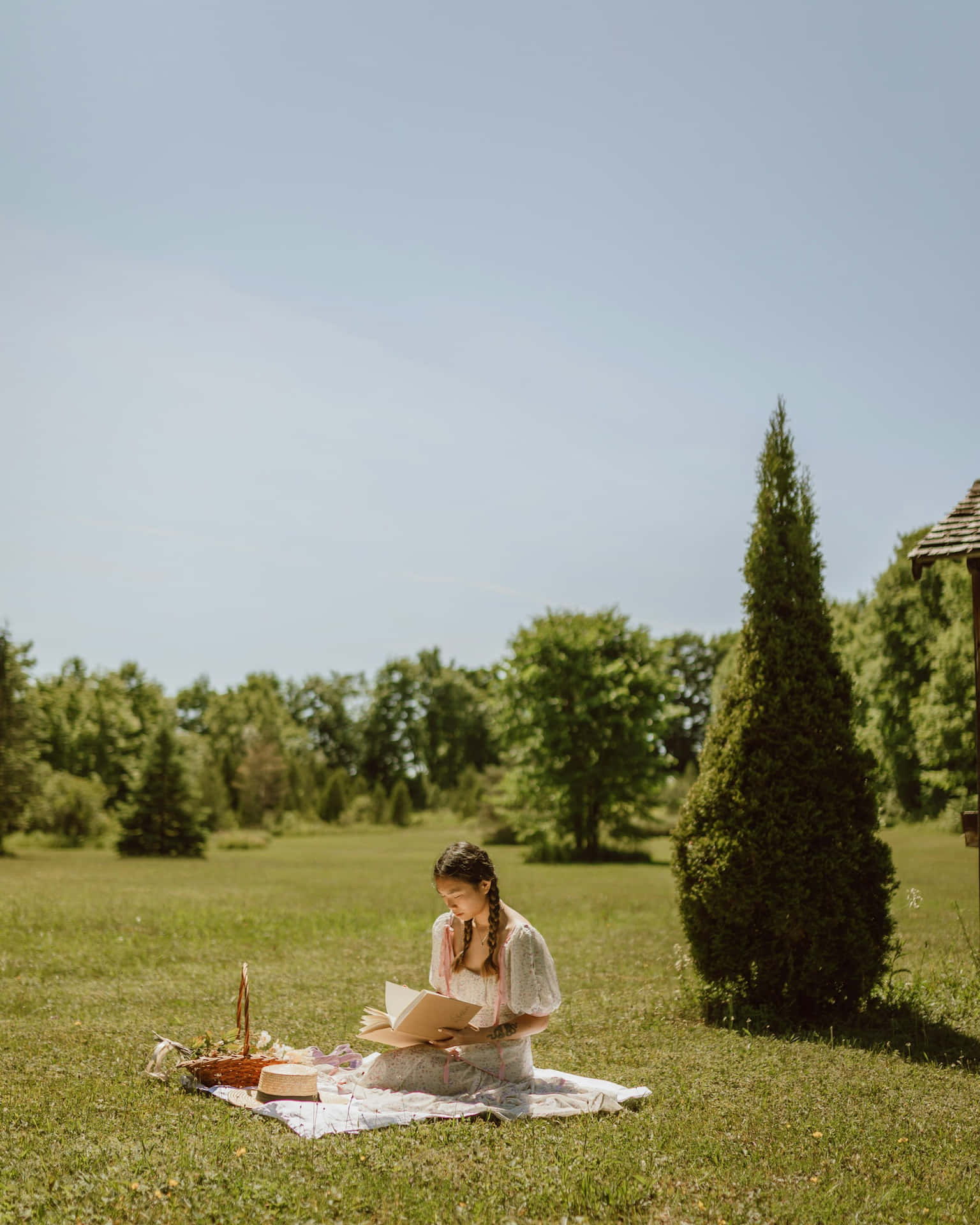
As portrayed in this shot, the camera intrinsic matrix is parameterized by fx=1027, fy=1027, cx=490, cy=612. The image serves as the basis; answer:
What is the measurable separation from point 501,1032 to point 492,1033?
2.1 inches

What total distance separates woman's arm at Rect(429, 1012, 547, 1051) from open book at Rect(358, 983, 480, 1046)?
0.05 meters

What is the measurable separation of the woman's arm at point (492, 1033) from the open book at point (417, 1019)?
54mm

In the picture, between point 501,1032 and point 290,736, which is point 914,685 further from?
point 290,736

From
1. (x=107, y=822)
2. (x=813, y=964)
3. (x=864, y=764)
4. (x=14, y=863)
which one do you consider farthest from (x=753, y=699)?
(x=107, y=822)

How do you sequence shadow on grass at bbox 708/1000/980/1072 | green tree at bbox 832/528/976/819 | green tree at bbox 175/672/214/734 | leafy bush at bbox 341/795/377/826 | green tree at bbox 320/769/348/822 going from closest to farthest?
shadow on grass at bbox 708/1000/980/1072 → green tree at bbox 832/528/976/819 → leafy bush at bbox 341/795/377/826 → green tree at bbox 320/769/348/822 → green tree at bbox 175/672/214/734

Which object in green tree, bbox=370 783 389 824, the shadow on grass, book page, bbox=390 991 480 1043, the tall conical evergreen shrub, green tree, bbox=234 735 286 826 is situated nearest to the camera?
book page, bbox=390 991 480 1043

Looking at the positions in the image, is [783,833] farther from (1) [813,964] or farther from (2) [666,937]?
(2) [666,937]

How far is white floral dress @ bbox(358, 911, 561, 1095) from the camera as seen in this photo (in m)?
6.15

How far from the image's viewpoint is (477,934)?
6492 mm

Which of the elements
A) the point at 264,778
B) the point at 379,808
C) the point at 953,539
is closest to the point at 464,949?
the point at 953,539

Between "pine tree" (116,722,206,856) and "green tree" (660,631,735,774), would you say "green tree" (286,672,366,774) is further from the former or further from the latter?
"pine tree" (116,722,206,856)

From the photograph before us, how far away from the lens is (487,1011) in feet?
20.8

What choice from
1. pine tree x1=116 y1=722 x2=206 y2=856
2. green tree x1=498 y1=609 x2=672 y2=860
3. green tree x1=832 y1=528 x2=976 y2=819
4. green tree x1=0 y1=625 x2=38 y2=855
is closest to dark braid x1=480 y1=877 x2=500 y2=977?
green tree x1=498 y1=609 x2=672 y2=860

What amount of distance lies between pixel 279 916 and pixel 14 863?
1526 cm
